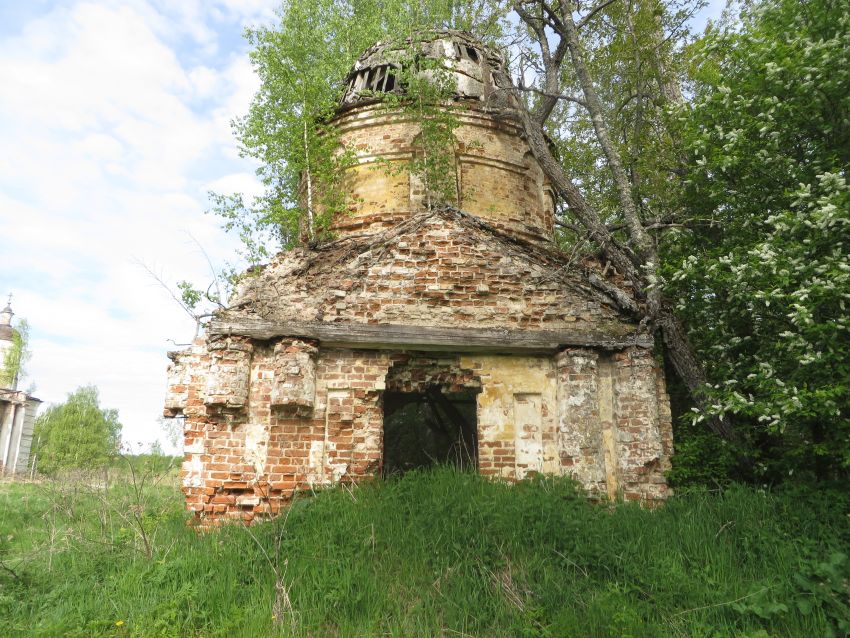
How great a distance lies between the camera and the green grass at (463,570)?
441 centimetres

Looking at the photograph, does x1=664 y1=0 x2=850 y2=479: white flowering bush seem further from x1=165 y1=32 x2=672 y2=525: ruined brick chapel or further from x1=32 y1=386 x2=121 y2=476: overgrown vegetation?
x1=32 y1=386 x2=121 y2=476: overgrown vegetation

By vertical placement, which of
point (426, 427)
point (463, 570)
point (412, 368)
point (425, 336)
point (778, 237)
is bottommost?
point (463, 570)

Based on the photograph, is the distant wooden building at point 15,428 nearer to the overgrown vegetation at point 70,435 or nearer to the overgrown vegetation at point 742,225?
the overgrown vegetation at point 70,435

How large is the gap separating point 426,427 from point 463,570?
29.6 ft

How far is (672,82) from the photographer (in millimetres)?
13930

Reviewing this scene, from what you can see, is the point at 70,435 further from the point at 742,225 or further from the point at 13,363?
the point at 742,225

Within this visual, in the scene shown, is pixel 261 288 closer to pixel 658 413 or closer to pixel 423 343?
pixel 423 343

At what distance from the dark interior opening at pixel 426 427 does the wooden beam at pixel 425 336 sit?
3259 mm

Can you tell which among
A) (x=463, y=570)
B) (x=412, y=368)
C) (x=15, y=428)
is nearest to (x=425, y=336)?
(x=412, y=368)

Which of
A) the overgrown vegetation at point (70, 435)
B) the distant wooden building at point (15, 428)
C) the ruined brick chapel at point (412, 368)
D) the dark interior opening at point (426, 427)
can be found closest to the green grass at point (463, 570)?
the ruined brick chapel at point (412, 368)

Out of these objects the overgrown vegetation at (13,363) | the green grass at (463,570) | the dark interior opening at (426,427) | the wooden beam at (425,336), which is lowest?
the green grass at (463,570)

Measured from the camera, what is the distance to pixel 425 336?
23.9ft

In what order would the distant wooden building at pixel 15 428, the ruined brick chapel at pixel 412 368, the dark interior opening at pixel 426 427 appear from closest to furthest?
the ruined brick chapel at pixel 412 368 < the dark interior opening at pixel 426 427 < the distant wooden building at pixel 15 428

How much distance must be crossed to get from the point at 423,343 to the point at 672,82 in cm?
1074
